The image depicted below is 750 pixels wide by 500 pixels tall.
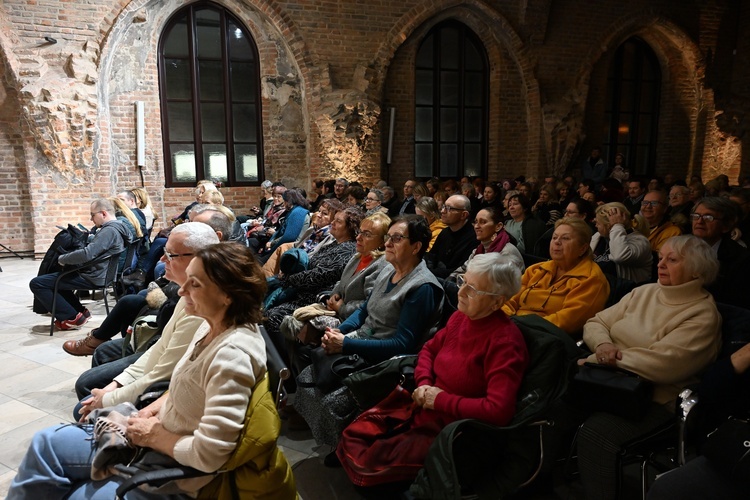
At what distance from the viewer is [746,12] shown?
12.4 m

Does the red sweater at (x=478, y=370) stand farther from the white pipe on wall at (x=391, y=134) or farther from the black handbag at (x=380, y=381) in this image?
the white pipe on wall at (x=391, y=134)

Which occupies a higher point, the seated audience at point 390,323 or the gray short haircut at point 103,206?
the gray short haircut at point 103,206

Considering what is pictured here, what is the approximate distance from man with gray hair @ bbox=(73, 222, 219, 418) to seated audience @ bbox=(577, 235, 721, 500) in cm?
180

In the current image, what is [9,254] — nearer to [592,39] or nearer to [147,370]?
[147,370]

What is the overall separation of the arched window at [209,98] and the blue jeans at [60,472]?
28.2 feet

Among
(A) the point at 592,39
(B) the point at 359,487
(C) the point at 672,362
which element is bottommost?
(B) the point at 359,487

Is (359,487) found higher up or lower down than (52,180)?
lower down

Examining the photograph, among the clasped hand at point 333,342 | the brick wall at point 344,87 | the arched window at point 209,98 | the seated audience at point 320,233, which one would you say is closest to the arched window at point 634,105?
the brick wall at point 344,87

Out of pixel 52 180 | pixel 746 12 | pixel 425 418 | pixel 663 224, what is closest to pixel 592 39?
pixel 746 12

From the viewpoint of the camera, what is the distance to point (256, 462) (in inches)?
68.1

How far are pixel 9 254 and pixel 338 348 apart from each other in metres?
8.65

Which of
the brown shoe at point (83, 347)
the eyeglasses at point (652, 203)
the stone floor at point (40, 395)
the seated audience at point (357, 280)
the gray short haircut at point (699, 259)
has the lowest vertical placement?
the stone floor at point (40, 395)

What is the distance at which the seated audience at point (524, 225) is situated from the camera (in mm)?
5242

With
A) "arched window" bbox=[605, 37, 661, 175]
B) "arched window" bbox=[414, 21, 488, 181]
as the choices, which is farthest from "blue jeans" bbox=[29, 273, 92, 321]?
"arched window" bbox=[605, 37, 661, 175]
